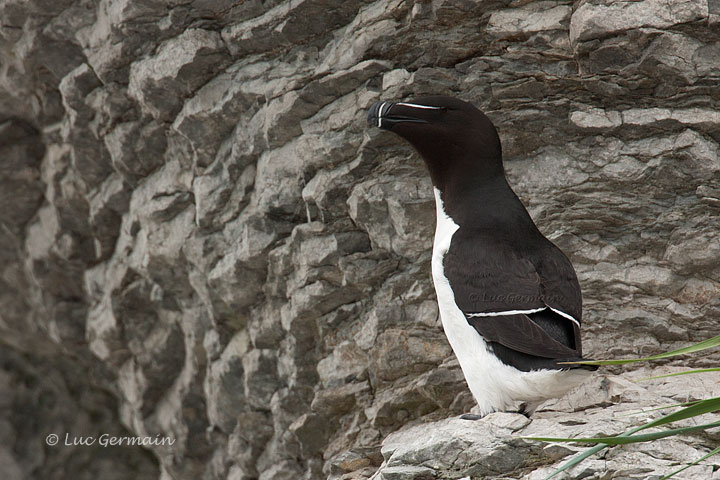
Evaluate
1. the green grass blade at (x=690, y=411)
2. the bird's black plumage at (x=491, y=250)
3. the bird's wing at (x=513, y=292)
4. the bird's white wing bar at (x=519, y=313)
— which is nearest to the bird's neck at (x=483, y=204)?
the bird's black plumage at (x=491, y=250)

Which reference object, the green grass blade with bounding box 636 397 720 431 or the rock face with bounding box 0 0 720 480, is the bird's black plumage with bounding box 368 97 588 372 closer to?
the rock face with bounding box 0 0 720 480

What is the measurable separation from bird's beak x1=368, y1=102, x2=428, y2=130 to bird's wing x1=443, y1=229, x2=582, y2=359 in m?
0.69

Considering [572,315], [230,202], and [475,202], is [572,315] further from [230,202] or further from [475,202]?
[230,202]

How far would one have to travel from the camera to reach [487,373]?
4430 mm

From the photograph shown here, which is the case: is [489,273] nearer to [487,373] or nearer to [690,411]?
[487,373]

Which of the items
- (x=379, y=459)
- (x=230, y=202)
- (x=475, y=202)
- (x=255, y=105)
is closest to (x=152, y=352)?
(x=230, y=202)

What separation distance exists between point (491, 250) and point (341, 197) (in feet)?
4.98

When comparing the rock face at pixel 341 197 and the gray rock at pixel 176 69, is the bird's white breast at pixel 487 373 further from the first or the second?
the gray rock at pixel 176 69

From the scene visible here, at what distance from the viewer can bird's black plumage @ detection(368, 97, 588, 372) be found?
4336mm

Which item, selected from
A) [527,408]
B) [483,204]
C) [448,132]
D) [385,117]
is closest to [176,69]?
[385,117]

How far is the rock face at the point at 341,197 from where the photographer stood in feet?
16.9

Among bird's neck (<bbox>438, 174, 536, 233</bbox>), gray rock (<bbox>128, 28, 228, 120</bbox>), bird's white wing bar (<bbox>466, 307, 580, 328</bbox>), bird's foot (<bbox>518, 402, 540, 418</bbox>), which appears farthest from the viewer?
gray rock (<bbox>128, 28, 228, 120</bbox>)

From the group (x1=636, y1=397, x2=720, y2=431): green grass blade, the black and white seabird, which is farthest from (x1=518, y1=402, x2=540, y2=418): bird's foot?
(x1=636, y1=397, x2=720, y2=431): green grass blade

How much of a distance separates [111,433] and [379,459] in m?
5.89
